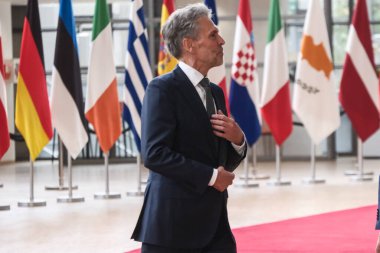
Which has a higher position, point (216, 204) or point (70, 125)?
point (216, 204)

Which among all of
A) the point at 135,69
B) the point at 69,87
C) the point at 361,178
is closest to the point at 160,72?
the point at 135,69

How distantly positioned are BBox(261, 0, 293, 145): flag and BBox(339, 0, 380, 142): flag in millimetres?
906

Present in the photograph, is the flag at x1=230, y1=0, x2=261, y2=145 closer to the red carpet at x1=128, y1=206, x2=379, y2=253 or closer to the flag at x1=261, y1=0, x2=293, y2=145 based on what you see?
the flag at x1=261, y1=0, x2=293, y2=145

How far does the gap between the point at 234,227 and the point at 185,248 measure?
4.58m

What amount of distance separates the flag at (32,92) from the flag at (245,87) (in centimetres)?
274

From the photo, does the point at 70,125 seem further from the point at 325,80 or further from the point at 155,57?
the point at 155,57

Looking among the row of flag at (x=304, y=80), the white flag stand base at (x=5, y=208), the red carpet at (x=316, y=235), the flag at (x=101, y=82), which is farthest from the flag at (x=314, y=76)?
the white flag stand base at (x=5, y=208)

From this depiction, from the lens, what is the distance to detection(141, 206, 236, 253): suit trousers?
304cm

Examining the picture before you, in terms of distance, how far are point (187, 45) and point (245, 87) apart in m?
8.47

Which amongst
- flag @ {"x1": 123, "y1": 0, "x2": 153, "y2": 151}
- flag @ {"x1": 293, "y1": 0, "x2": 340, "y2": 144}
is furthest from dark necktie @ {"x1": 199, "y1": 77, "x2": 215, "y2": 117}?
flag @ {"x1": 293, "y1": 0, "x2": 340, "y2": 144}

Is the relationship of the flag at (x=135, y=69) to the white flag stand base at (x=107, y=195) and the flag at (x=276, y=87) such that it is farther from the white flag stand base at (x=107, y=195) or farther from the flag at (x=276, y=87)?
the flag at (x=276, y=87)

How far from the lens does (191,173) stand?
295 centimetres

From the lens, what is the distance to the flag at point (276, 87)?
11641mm

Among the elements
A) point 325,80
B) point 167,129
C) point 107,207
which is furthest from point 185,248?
point 325,80
